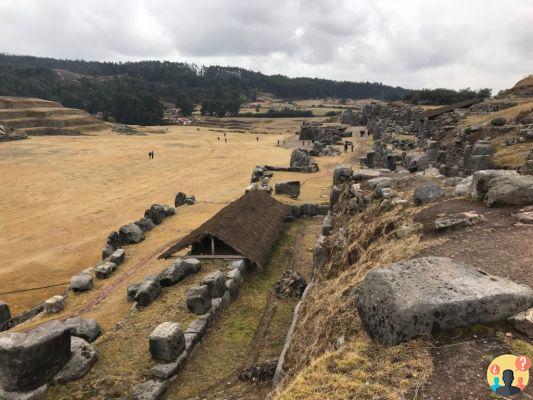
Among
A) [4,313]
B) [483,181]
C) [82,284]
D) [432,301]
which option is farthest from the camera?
[82,284]

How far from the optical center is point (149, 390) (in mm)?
10281

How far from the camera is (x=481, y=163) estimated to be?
17594 mm

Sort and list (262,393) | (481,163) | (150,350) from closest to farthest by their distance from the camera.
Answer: (262,393)
(150,350)
(481,163)

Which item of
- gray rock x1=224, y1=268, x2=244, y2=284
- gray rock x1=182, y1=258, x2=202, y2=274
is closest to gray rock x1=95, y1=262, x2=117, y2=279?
gray rock x1=182, y1=258, x2=202, y2=274

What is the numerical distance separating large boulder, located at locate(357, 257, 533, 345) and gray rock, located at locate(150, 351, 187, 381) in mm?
6110

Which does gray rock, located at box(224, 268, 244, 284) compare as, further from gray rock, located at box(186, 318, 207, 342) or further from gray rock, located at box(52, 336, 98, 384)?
gray rock, located at box(52, 336, 98, 384)

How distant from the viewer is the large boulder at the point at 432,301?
6.10 meters

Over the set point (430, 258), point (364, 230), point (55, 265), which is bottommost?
A: point (55, 265)

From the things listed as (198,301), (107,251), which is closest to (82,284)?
(107,251)

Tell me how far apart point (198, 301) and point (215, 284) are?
114cm

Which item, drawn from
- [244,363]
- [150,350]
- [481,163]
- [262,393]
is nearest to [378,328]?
[262,393]

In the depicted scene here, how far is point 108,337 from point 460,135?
2010 centimetres

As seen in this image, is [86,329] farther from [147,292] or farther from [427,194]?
[427,194]

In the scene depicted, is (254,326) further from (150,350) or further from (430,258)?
(430,258)
